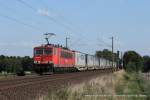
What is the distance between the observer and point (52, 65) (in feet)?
166

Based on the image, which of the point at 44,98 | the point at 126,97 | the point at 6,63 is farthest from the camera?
the point at 6,63

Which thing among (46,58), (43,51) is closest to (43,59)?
(46,58)

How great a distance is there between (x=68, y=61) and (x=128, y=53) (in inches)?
5118

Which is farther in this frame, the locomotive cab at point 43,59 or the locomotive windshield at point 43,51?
the locomotive windshield at point 43,51

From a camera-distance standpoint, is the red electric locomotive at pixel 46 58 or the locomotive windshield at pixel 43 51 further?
the locomotive windshield at pixel 43 51

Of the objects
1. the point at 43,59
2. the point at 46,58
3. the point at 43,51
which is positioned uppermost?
the point at 43,51

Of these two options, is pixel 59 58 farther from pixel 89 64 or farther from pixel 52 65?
pixel 89 64

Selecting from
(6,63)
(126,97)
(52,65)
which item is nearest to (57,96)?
(126,97)

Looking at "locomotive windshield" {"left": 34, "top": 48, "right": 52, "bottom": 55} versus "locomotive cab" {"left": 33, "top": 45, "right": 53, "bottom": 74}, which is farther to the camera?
"locomotive windshield" {"left": 34, "top": 48, "right": 52, "bottom": 55}

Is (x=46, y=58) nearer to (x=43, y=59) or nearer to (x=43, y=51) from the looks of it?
(x=43, y=59)

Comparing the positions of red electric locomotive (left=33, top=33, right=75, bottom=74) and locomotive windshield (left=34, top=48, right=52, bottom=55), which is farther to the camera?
locomotive windshield (left=34, top=48, right=52, bottom=55)

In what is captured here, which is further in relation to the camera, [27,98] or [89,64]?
[89,64]

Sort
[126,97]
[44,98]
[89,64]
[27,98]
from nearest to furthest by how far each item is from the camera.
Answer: [44,98] < [27,98] < [126,97] < [89,64]

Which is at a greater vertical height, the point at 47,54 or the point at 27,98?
the point at 47,54
